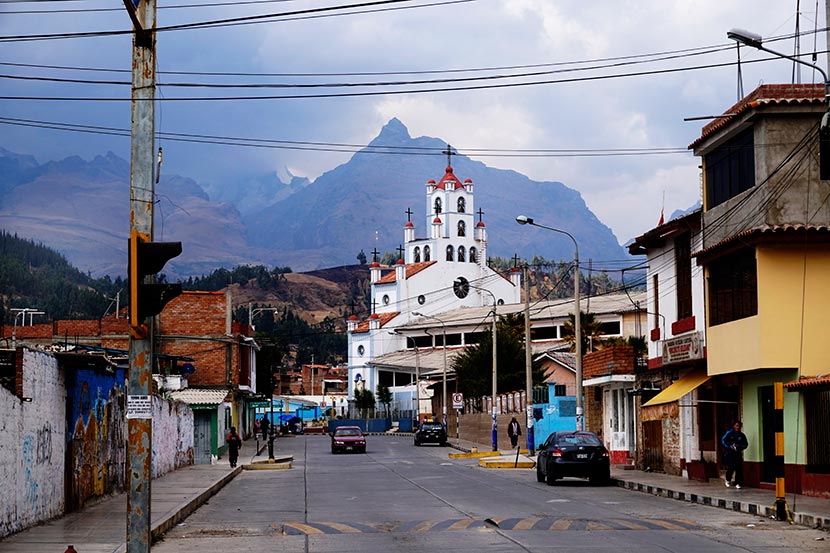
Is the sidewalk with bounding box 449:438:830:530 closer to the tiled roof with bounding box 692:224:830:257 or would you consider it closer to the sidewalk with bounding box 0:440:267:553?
the tiled roof with bounding box 692:224:830:257

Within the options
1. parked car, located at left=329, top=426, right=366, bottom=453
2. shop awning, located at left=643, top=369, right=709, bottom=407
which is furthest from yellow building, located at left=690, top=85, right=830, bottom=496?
parked car, located at left=329, top=426, right=366, bottom=453

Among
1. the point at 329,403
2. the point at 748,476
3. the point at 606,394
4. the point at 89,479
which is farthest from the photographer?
the point at 329,403

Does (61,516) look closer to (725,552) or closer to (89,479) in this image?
(89,479)

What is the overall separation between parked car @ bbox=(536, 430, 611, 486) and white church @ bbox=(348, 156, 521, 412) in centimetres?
9484

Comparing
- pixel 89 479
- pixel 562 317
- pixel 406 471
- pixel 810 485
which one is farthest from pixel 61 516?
pixel 562 317

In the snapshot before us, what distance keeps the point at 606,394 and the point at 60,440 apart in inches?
1157

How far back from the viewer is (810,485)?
1039 inches

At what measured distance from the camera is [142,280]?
463 inches

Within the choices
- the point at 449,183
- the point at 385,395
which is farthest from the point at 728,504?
the point at 449,183

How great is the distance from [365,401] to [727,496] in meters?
104

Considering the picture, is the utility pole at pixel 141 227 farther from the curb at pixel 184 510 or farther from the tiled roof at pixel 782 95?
the tiled roof at pixel 782 95

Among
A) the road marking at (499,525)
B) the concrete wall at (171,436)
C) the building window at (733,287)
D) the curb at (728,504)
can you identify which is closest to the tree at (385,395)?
the concrete wall at (171,436)

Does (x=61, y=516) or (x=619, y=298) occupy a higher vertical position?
(x=619, y=298)

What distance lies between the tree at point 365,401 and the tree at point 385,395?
3.19 ft
